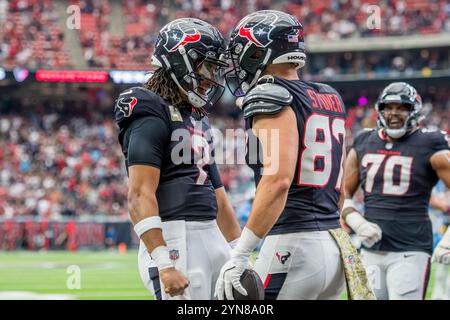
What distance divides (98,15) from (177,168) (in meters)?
23.6

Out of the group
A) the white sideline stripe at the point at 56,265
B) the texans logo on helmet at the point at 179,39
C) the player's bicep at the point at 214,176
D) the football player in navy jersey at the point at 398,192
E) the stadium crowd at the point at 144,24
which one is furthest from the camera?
the stadium crowd at the point at 144,24

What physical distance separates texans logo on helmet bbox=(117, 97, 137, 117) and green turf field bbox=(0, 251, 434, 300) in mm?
5933

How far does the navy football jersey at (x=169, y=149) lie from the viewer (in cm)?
379

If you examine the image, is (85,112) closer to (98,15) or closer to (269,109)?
(98,15)

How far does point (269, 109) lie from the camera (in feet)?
11.7

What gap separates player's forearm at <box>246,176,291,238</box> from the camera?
349 cm

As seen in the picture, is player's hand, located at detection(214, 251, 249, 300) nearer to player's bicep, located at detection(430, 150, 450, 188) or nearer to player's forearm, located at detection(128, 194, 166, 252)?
player's forearm, located at detection(128, 194, 166, 252)

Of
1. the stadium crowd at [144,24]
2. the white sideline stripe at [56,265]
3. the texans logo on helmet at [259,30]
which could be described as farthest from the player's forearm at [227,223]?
the stadium crowd at [144,24]

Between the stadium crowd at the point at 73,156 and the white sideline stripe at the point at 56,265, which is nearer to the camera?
the white sideline stripe at the point at 56,265

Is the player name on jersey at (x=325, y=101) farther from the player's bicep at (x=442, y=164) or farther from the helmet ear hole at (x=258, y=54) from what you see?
the player's bicep at (x=442, y=164)

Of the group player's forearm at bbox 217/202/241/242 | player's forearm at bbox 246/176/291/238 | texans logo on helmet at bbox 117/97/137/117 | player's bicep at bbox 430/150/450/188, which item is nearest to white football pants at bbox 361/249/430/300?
player's bicep at bbox 430/150/450/188

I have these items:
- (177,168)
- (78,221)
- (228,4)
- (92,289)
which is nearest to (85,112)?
(228,4)

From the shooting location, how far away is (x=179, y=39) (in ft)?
13.2

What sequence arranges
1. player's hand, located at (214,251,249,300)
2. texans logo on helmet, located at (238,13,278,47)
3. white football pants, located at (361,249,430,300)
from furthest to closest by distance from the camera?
white football pants, located at (361,249,430,300)
texans logo on helmet, located at (238,13,278,47)
player's hand, located at (214,251,249,300)
